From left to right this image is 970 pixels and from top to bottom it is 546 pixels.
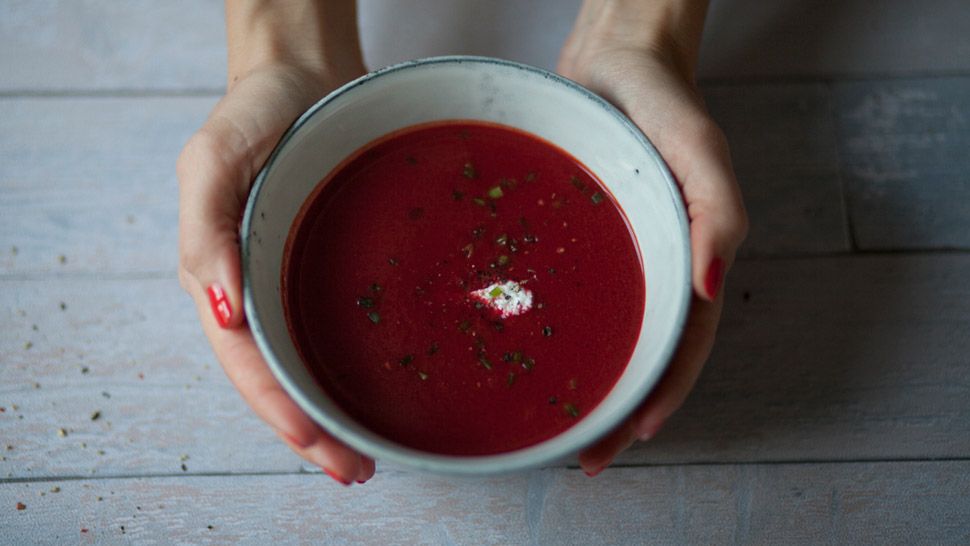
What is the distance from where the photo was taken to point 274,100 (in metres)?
1.03

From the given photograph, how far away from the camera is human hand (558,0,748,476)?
0.93 m

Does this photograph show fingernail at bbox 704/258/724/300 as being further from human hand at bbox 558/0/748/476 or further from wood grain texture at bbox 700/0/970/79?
wood grain texture at bbox 700/0/970/79

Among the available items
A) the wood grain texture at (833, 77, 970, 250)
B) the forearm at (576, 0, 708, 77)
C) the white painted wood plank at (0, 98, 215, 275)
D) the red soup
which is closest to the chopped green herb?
the red soup

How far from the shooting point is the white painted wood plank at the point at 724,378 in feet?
3.70

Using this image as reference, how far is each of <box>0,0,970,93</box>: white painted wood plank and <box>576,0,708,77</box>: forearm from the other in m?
0.13

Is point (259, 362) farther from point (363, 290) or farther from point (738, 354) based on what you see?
point (738, 354)

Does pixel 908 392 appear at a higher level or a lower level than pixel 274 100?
lower

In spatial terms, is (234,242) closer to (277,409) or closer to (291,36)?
(277,409)

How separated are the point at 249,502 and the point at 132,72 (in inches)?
29.5

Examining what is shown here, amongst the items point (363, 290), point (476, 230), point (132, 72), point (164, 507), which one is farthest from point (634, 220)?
point (132, 72)

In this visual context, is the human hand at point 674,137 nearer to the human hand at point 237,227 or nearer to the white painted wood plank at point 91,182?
the human hand at point 237,227

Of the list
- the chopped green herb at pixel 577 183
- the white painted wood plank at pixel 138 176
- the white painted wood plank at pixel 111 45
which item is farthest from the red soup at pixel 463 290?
the white painted wood plank at pixel 111 45

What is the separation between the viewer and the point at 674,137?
100cm

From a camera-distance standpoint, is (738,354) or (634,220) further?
(738,354)
